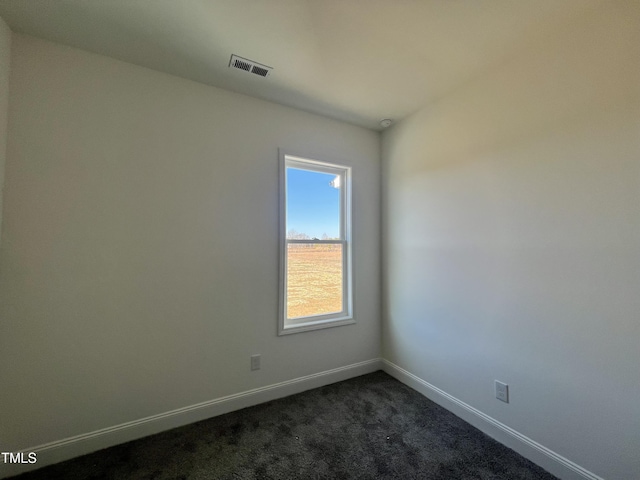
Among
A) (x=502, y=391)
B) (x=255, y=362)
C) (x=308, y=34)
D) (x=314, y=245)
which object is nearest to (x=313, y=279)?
(x=314, y=245)

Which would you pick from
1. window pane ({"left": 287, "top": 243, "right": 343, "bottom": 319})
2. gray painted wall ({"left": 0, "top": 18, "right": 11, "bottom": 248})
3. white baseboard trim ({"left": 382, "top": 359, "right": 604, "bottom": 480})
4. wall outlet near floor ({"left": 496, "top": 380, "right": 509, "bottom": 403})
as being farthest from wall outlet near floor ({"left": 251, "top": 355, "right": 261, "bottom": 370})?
gray painted wall ({"left": 0, "top": 18, "right": 11, "bottom": 248})

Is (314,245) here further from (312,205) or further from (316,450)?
(316,450)

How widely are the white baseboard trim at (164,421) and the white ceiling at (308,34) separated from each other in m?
2.59

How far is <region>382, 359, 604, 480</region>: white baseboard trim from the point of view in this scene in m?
1.49

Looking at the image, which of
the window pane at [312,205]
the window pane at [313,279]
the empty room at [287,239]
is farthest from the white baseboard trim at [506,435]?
the window pane at [312,205]

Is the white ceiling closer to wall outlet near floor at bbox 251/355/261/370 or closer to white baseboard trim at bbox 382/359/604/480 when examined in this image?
wall outlet near floor at bbox 251/355/261/370

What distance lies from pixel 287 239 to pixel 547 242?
77.6 inches

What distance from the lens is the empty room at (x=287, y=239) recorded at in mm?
1457

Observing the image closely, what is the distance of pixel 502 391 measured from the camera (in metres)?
1.83

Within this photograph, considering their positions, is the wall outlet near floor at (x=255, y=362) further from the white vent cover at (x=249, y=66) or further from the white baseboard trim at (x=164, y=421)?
the white vent cover at (x=249, y=66)

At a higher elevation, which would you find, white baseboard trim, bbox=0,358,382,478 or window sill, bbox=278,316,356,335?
window sill, bbox=278,316,356,335

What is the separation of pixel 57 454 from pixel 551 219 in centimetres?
343

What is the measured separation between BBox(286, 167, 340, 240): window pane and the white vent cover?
84 centimetres

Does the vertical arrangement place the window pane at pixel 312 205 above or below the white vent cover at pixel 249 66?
below
